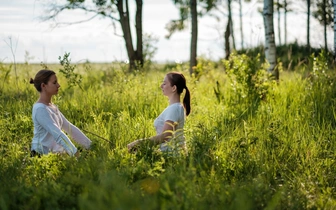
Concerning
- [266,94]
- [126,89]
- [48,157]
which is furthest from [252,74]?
[48,157]

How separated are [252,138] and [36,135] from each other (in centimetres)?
268

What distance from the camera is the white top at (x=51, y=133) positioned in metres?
5.64

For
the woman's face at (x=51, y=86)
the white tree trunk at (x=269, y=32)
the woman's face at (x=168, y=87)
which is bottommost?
the woman's face at (x=168, y=87)

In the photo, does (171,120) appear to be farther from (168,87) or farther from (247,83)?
(247,83)

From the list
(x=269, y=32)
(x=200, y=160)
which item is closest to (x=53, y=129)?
(x=200, y=160)

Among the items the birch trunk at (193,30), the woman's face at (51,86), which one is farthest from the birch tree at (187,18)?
the woman's face at (51,86)

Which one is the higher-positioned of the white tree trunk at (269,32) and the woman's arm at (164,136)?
the white tree trunk at (269,32)

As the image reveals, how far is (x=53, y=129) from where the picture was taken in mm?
5676

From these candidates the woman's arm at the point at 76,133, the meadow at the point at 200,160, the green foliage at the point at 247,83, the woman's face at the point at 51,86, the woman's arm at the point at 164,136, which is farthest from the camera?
the green foliage at the point at 247,83

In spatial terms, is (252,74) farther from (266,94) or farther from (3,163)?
(3,163)

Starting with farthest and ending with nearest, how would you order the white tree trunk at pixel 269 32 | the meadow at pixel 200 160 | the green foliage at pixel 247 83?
the white tree trunk at pixel 269 32 < the green foliage at pixel 247 83 < the meadow at pixel 200 160

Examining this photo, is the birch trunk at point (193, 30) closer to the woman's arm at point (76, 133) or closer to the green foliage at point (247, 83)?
the green foliage at point (247, 83)

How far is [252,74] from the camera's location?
9.51m

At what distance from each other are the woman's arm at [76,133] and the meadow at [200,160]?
0.15 m
